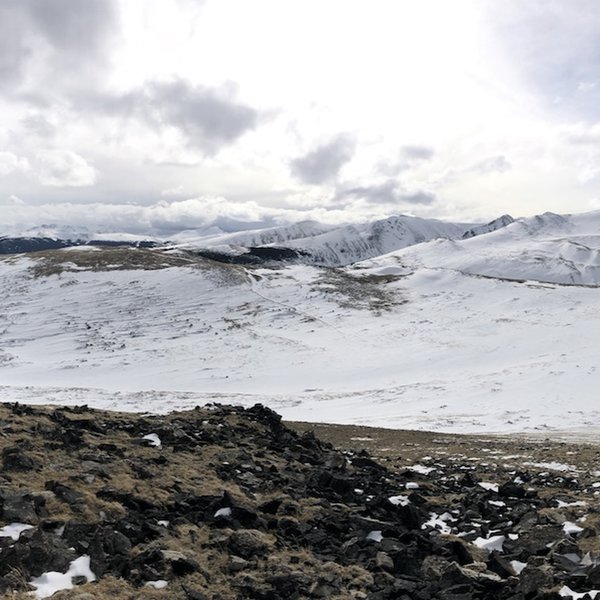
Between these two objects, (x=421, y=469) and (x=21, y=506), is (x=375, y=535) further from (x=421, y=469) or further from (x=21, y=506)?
(x=421, y=469)

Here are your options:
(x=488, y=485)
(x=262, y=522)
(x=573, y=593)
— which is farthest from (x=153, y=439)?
(x=573, y=593)

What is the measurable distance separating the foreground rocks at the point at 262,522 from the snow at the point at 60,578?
0.04m

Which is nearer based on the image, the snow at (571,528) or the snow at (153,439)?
the snow at (571,528)

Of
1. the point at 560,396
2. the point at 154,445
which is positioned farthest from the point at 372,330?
the point at 154,445

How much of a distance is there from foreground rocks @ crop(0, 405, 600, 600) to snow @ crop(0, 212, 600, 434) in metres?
21.0

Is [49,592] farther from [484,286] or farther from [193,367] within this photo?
[484,286]

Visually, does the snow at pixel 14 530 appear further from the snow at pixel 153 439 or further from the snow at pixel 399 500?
the snow at pixel 399 500

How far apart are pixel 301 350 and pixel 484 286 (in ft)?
143

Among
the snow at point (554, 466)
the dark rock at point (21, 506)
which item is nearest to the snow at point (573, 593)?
the dark rock at point (21, 506)

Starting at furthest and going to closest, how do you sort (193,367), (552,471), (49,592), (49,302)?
(49,302), (193,367), (552,471), (49,592)

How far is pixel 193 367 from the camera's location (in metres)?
57.6

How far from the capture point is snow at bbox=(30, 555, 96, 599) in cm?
857

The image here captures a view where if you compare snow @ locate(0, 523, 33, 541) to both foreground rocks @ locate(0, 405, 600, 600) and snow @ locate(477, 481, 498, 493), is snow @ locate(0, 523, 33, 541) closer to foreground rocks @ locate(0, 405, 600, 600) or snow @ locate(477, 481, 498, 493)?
foreground rocks @ locate(0, 405, 600, 600)

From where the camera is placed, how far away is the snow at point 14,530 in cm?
981
